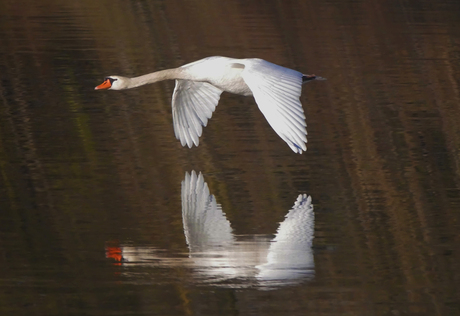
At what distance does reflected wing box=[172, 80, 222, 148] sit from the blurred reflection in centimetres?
180

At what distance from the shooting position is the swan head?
849 cm

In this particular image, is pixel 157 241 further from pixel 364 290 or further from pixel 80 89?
pixel 80 89

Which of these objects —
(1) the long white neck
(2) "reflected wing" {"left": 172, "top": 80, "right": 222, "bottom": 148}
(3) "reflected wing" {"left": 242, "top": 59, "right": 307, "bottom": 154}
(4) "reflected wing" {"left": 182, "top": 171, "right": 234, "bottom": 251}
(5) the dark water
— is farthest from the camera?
(2) "reflected wing" {"left": 172, "top": 80, "right": 222, "bottom": 148}

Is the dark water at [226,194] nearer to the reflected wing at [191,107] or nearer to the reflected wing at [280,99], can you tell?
the reflected wing at [191,107]

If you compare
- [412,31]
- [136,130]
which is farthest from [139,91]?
[412,31]

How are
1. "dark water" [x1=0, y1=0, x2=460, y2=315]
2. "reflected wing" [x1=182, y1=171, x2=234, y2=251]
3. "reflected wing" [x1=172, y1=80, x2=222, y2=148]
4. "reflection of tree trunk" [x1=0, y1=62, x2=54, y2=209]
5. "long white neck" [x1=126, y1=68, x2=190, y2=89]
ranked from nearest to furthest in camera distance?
"dark water" [x1=0, y1=0, x2=460, y2=315] < "reflected wing" [x1=182, y1=171, x2=234, y2=251] < "reflection of tree trunk" [x1=0, y1=62, x2=54, y2=209] < "long white neck" [x1=126, y1=68, x2=190, y2=89] < "reflected wing" [x1=172, y1=80, x2=222, y2=148]

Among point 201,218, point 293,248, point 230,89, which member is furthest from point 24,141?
point 293,248

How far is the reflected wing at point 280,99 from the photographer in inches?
268

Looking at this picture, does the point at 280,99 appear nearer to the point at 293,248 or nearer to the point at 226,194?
the point at 226,194

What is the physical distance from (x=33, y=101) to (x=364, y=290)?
6441 millimetres

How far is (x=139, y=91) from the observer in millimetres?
11961

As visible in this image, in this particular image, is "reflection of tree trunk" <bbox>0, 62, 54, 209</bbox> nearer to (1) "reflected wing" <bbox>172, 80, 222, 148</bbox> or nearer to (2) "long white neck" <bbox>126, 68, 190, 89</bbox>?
(2) "long white neck" <bbox>126, 68, 190, 89</bbox>

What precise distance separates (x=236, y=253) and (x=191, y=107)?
10.0 ft

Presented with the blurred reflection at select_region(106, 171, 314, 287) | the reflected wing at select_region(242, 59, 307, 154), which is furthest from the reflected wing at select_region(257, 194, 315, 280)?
the reflected wing at select_region(242, 59, 307, 154)
